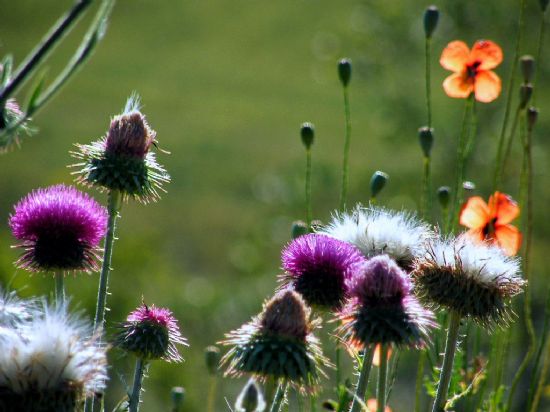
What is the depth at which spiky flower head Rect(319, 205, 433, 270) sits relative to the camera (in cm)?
257

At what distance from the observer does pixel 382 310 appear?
2.18 metres

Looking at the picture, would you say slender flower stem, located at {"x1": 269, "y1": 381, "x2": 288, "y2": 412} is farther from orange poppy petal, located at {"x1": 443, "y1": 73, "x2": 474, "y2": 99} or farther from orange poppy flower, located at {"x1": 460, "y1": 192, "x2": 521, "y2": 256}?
orange poppy petal, located at {"x1": 443, "y1": 73, "x2": 474, "y2": 99}

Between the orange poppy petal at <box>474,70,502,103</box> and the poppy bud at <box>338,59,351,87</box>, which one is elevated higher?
the poppy bud at <box>338,59,351,87</box>

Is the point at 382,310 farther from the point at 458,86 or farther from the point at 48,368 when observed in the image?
the point at 458,86

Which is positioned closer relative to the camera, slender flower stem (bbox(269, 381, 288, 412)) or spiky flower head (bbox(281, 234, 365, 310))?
slender flower stem (bbox(269, 381, 288, 412))

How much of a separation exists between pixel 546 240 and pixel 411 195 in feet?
8.64

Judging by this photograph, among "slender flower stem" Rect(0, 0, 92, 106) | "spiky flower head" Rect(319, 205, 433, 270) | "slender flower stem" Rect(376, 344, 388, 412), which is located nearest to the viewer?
"slender flower stem" Rect(0, 0, 92, 106)

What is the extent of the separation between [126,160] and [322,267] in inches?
30.5

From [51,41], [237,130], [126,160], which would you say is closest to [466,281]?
[126,160]

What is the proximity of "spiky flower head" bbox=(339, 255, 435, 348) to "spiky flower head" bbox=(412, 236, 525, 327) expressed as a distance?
0.51ft

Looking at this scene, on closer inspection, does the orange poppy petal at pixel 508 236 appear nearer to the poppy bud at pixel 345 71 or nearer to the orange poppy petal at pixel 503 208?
the orange poppy petal at pixel 503 208

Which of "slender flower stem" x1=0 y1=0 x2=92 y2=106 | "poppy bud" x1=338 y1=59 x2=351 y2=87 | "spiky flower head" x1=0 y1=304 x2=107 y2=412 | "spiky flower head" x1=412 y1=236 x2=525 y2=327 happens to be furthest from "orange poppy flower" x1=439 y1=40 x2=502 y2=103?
"slender flower stem" x1=0 y1=0 x2=92 y2=106

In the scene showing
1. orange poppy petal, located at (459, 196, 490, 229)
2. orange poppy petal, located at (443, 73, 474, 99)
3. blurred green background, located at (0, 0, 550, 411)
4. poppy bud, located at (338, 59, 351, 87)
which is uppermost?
blurred green background, located at (0, 0, 550, 411)

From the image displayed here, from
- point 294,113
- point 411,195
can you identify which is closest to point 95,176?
point 411,195
